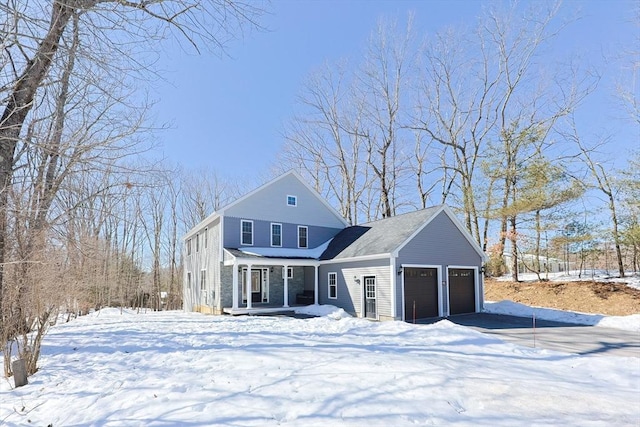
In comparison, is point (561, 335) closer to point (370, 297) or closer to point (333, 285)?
point (370, 297)

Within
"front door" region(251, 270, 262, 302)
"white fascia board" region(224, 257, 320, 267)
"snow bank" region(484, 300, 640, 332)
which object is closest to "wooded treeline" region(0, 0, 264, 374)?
"white fascia board" region(224, 257, 320, 267)

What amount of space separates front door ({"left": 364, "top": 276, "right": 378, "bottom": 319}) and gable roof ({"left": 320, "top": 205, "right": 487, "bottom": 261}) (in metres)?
1.07

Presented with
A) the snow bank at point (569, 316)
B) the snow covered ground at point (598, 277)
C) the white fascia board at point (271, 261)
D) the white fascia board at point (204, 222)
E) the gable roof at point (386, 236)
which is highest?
the white fascia board at point (204, 222)

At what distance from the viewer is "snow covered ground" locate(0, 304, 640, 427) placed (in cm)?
433

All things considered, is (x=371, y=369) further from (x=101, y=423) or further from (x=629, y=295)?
(x=629, y=295)

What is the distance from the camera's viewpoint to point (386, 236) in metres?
15.7

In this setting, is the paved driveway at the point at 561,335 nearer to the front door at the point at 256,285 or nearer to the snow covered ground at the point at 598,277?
the snow covered ground at the point at 598,277

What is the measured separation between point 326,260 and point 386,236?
3.13 meters

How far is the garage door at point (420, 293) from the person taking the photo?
14.1m

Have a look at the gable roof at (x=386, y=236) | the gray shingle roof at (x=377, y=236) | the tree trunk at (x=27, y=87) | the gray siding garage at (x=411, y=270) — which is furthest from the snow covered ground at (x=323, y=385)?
the gray shingle roof at (x=377, y=236)

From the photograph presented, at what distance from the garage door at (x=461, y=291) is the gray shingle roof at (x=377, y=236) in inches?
106

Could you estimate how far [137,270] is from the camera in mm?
30172

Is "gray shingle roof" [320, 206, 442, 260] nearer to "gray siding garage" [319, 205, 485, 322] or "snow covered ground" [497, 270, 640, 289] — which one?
"gray siding garage" [319, 205, 485, 322]

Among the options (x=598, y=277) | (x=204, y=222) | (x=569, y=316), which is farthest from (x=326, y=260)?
(x=598, y=277)
